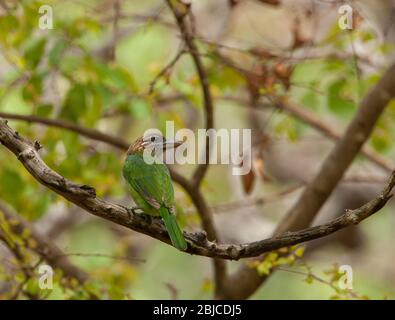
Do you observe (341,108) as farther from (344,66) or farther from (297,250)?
(297,250)

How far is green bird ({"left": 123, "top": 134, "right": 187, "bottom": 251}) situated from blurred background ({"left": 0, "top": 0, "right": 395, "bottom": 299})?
397 mm

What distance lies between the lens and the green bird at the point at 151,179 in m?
2.99

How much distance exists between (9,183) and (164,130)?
3.02 ft

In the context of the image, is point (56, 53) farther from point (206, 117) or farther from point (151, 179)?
point (151, 179)

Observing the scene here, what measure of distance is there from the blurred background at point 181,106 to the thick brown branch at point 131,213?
0.61 m

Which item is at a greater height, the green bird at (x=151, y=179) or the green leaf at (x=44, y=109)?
the green leaf at (x=44, y=109)

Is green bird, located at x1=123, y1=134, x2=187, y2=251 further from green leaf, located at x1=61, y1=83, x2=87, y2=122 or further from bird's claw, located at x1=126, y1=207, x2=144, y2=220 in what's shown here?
green leaf, located at x1=61, y1=83, x2=87, y2=122

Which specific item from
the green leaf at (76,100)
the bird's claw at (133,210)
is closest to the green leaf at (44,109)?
the green leaf at (76,100)

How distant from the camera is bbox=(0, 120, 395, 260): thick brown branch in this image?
2.51 meters
